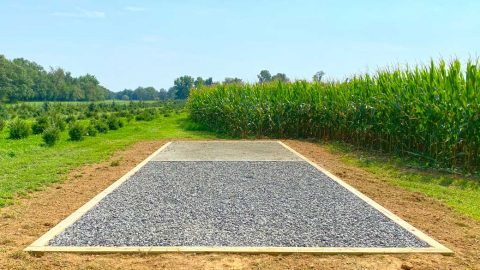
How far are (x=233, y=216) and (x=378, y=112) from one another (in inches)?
314

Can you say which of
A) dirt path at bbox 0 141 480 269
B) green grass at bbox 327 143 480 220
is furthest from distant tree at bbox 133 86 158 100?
dirt path at bbox 0 141 480 269

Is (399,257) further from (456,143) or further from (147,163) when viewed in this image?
(147,163)

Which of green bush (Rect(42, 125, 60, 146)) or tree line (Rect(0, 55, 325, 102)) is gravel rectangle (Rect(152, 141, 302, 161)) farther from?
tree line (Rect(0, 55, 325, 102))

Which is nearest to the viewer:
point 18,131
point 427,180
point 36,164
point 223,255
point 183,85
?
point 223,255

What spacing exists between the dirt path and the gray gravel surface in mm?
305

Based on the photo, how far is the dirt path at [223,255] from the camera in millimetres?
3775

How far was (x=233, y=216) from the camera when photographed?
513 cm

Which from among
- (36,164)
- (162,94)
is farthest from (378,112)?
(162,94)

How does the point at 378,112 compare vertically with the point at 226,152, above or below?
above

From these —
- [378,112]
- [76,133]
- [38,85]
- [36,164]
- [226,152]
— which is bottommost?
[36,164]

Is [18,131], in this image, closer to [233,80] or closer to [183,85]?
[233,80]

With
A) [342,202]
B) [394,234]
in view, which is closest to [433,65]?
[342,202]

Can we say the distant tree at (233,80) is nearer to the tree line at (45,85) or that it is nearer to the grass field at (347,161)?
the grass field at (347,161)

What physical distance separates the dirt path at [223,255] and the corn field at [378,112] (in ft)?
8.14
